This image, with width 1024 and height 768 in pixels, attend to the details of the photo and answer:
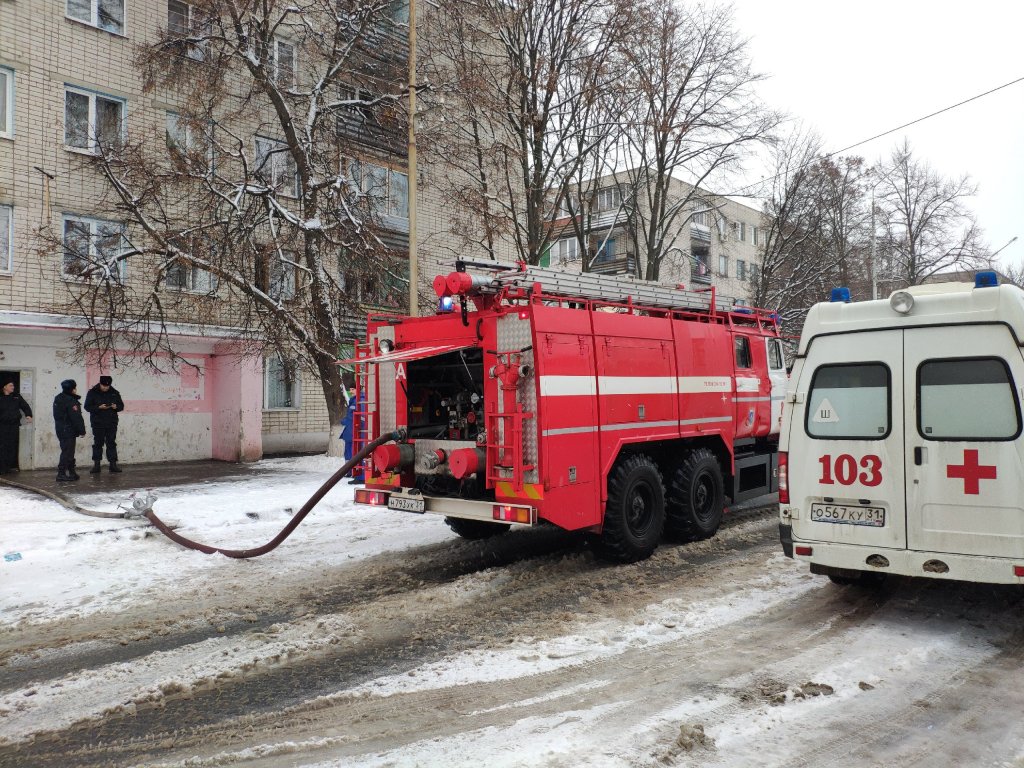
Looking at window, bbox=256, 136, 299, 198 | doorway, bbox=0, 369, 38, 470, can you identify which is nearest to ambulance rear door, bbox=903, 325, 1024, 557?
window, bbox=256, 136, 299, 198

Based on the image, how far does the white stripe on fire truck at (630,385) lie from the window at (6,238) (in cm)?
1352

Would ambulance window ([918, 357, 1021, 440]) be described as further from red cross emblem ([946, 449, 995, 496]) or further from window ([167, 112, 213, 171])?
window ([167, 112, 213, 171])

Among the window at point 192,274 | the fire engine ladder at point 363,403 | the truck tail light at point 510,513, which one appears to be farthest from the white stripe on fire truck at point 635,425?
the window at point 192,274

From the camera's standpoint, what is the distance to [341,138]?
652 inches

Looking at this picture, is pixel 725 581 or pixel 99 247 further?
pixel 99 247

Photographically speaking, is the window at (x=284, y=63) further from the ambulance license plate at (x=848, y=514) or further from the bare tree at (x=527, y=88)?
the ambulance license plate at (x=848, y=514)

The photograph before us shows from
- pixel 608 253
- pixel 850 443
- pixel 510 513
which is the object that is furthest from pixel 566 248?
pixel 850 443

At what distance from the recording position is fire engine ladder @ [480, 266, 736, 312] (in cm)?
688

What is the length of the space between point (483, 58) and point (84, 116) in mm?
8906

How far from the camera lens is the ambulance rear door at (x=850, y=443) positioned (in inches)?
223

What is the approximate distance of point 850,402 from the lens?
5957mm

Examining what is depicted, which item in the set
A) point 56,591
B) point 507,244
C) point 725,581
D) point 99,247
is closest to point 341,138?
point 99,247

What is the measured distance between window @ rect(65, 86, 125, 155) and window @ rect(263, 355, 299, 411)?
613 centimetres

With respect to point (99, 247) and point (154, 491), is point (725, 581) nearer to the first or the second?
point (154, 491)
